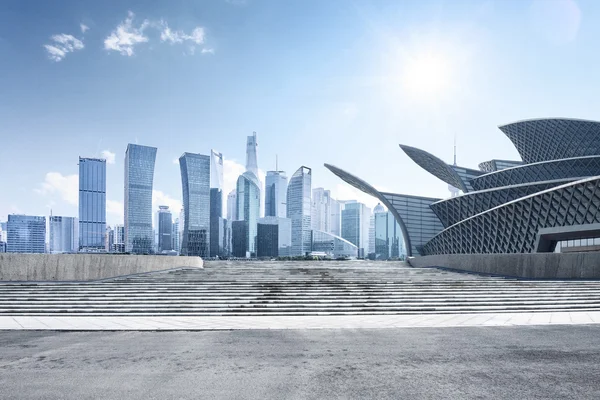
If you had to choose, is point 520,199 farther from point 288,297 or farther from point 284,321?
point 284,321

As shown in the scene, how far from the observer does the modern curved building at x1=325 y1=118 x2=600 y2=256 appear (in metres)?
42.0

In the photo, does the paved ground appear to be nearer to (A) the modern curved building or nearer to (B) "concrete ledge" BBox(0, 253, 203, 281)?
(B) "concrete ledge" BBox(0, 253, 203, 281)

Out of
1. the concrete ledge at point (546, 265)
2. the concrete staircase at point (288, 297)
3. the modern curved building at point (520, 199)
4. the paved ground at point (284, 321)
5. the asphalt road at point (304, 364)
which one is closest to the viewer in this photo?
the asphalt road at point (304, 364)

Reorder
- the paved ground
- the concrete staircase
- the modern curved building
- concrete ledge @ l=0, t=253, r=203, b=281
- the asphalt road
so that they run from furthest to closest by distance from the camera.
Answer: the modern curved building
concrete ledge @ l=0, t=253, r=203, b=281
the concrete staircase
the paved ground
the asphalt road

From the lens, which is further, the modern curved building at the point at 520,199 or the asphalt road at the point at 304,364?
the modern curved building at the point at 520,199

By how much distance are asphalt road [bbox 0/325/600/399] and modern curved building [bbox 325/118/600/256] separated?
36071mm

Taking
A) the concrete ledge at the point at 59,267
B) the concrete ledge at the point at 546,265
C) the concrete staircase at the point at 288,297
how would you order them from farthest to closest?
the concrete ledge at the point at 546,265
the concrete ledge at the point at 59,267
the concrete staircase at the point at 288,297

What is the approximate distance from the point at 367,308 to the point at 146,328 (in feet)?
28.0

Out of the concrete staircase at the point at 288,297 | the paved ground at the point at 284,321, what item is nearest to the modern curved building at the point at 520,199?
the concrete staircase at the point at 288,297

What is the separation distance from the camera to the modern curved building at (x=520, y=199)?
42031 mm

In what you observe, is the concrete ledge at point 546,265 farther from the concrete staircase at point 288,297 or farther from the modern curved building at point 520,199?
the modern curved building at point 520,199

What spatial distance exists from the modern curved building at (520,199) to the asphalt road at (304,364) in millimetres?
36071

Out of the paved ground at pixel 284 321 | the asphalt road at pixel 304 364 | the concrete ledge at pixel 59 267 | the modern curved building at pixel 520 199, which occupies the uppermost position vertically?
the modern curved building at pixel 520 199

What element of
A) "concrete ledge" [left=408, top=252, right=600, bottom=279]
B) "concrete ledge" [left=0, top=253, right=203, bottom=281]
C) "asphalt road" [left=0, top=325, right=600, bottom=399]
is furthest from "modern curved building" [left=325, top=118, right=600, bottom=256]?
"concrete ledge" [left=0, top=253, right=203, bottom=281]
